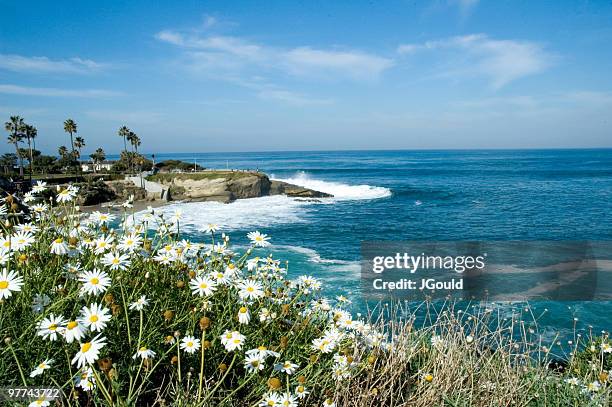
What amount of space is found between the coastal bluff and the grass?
49.7m

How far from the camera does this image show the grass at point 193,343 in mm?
2707

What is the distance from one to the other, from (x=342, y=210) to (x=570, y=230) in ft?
70.5

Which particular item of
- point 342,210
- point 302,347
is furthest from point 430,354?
point 342,210

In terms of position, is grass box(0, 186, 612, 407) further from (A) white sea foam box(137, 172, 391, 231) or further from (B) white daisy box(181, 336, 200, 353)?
(A) white sea foam box(137, 172, 391, 231)

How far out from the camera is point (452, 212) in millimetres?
46156

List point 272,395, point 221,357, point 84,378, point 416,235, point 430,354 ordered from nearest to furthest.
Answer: point 84,378, point 272,395, point 221,357, point 430,354, point 416,235

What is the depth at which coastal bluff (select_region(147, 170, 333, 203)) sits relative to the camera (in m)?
55.3

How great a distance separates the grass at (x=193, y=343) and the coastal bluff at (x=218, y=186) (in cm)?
4972

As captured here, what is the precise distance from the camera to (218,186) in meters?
55.9

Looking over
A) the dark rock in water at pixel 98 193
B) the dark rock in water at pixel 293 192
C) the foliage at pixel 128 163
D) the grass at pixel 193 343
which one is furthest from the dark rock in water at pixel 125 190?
the grass at pixel 193 343

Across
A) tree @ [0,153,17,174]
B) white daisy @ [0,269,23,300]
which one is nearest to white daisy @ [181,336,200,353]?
white daisy @ [0,269,23,300]

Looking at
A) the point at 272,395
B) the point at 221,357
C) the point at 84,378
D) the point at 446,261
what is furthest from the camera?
the point at 446,261

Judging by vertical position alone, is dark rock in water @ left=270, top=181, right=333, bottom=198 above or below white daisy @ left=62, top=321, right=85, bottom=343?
below

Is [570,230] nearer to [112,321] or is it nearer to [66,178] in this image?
[112,321]
